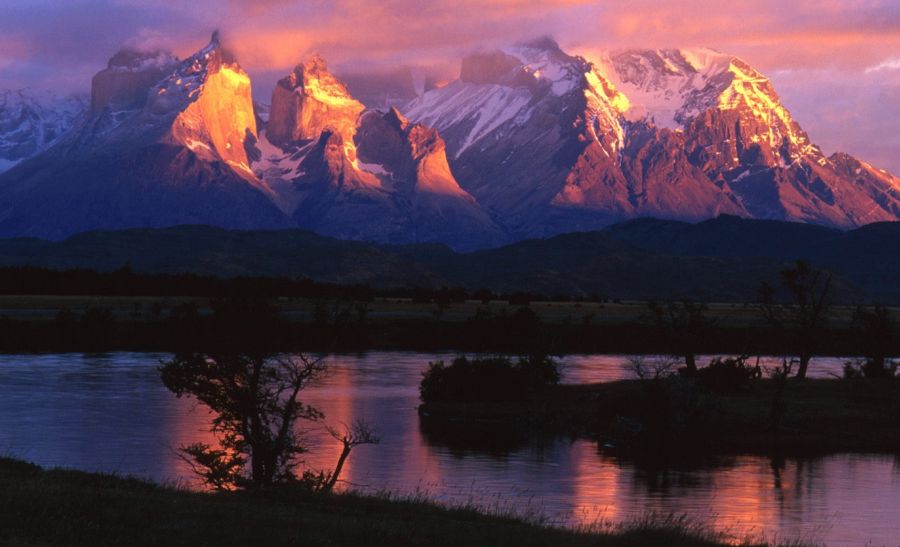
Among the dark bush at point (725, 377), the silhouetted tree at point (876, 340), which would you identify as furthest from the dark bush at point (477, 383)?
the silhouetted tree at point (876, 340)

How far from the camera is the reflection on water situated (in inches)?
1970

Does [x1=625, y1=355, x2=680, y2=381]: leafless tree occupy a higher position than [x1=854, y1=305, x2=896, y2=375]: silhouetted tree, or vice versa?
[x1=854, y1=305, x2=896, y2=375]: silhouetted tree

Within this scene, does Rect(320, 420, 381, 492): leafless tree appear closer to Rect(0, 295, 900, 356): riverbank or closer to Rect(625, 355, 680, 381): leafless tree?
Rect(625, 355, 680, 381): leafless tree

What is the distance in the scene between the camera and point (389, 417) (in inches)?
3073

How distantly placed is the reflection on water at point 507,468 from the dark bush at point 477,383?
229 cm

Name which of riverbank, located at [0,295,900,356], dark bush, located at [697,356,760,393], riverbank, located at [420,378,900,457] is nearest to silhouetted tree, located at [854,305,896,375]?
riverbank, located at [0,295,900,356]

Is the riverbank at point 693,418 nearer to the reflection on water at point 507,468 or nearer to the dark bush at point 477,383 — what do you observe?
the dark bush at point 477,383

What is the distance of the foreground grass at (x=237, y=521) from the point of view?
1120 inches

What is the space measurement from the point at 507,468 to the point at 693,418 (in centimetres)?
1467

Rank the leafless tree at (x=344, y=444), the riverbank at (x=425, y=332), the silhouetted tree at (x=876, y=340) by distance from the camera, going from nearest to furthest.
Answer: the leafless tree at (x=344, y=444), the silhouetted tree at (x=876, y=340), the riverbank at (x=425, y=332)

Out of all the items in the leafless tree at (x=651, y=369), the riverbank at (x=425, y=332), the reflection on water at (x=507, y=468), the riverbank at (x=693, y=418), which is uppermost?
the riverbank at (x=425, y=332)

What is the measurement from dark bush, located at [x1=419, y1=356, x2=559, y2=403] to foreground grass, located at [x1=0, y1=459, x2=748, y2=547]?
154 feet

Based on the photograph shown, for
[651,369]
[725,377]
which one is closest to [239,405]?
[725,377]

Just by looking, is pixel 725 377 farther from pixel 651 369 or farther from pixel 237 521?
pixel 237 521
